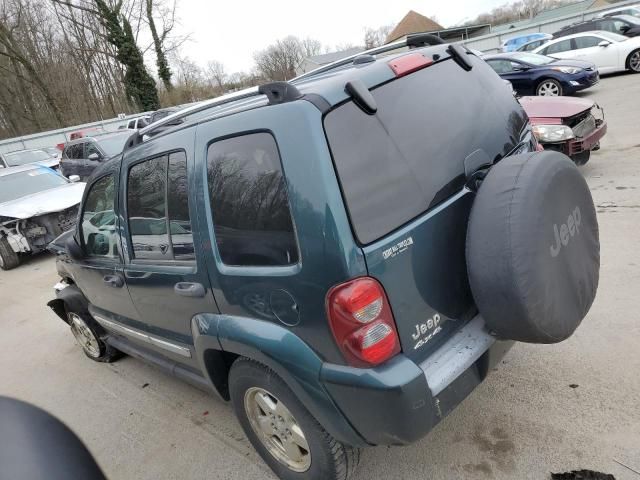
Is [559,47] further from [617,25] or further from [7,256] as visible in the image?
[7,256]

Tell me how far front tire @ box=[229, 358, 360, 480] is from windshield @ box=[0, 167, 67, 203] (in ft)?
27.5

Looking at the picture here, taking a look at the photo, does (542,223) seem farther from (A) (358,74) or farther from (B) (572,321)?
(A) (358,74)

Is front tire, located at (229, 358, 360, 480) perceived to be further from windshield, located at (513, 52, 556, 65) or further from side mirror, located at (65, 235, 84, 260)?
windshield, located at (513, 52, 556, 65)

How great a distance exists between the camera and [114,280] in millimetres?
2986

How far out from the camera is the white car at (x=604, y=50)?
13094 mm

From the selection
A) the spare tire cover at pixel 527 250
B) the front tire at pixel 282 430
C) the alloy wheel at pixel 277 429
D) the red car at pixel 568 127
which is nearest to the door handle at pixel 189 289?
the front tire at pixel 282 430

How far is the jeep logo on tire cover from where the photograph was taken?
72.5 inches

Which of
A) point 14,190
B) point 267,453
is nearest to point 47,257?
point 14,190

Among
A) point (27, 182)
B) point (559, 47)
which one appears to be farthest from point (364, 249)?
point (559, 47)

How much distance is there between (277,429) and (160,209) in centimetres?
132

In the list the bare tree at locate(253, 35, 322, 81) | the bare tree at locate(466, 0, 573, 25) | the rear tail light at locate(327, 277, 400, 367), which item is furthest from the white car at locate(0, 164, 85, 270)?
the bare tree at locate(466, 0, 573, 25)

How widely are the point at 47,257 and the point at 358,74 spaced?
8773 mm

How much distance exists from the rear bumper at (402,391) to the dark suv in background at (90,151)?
1194cm

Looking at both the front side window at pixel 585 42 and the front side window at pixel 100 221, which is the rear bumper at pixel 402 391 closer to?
the front side window at pixel 100 221
